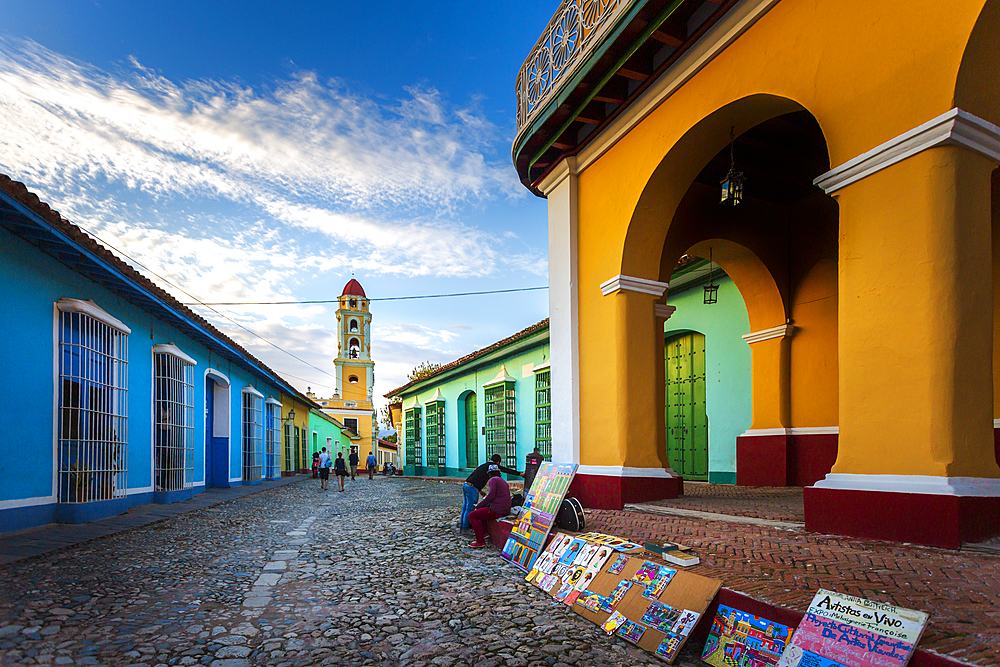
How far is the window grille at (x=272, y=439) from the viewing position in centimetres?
2148

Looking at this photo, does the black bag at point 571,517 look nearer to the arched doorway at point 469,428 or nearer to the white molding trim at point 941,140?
the white molding trim at point 941,140

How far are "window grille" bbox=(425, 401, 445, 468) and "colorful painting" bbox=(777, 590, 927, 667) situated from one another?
20.9 meters

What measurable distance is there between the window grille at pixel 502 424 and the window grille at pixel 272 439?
852cm

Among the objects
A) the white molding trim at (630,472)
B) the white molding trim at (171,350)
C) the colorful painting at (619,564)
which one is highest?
the white molding trim at (171,350)

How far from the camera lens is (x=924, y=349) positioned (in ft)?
12.4

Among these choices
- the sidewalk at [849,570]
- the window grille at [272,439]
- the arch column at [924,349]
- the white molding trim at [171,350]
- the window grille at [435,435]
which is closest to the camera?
the sidewalk at [849,570]

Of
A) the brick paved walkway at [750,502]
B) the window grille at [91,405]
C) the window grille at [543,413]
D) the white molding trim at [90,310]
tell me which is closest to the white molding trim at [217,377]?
the window grille at [91,405]

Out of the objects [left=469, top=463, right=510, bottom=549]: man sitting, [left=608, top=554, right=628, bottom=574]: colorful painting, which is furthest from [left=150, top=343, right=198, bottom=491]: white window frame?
[left=608, top=554, right=628, bottom=574]: colorful painting

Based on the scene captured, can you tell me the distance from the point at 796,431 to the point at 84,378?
33.8 feet

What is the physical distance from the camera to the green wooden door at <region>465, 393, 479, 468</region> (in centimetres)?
2050

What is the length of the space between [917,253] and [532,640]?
11.6ft

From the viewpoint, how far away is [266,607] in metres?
4.35

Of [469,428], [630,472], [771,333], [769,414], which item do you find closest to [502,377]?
[469,428]

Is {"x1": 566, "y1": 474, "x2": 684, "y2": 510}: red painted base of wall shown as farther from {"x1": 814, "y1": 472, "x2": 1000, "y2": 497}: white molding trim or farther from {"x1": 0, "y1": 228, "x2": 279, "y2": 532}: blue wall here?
{"x1": 0, "y1": 228, "x2": 279, "y2": 532}: blue wall
